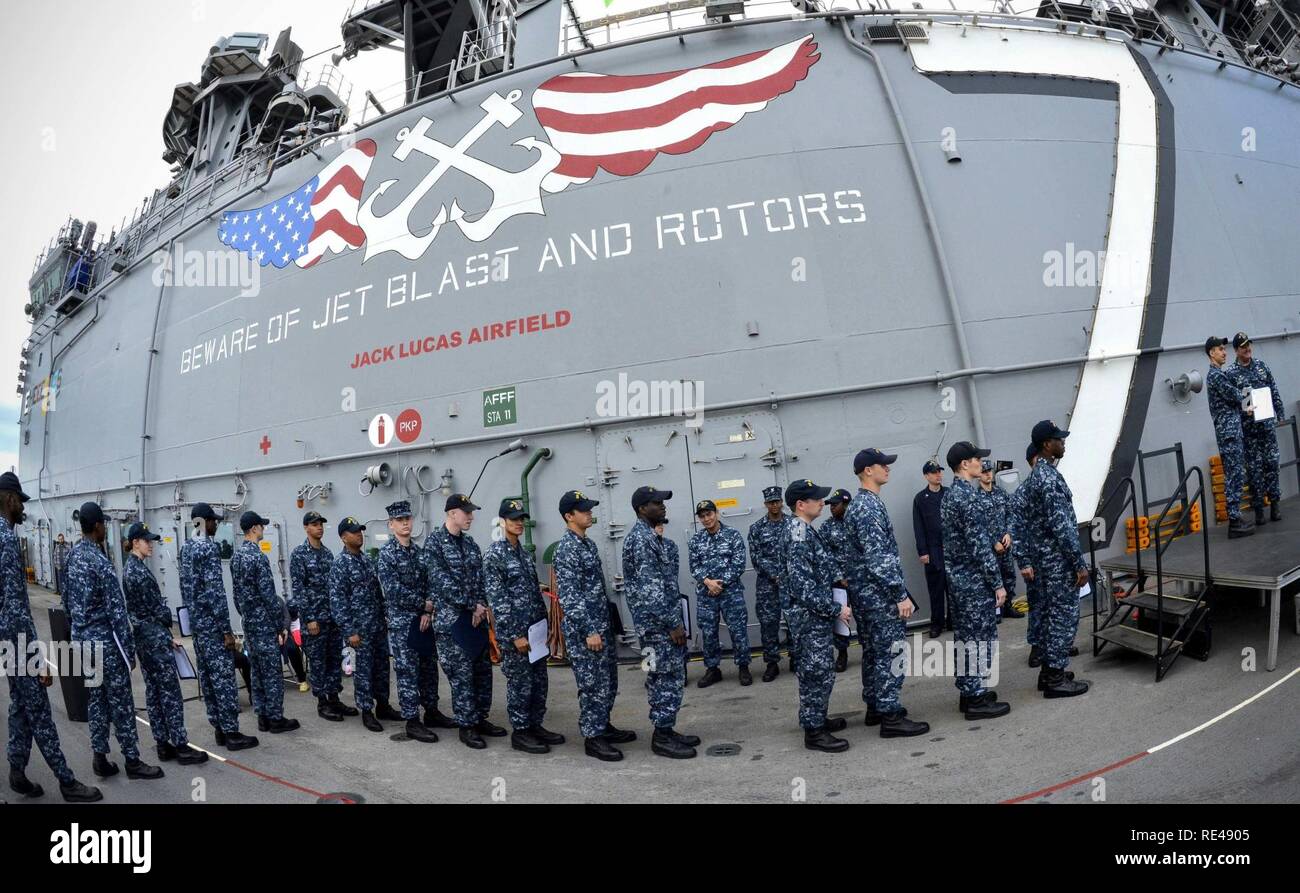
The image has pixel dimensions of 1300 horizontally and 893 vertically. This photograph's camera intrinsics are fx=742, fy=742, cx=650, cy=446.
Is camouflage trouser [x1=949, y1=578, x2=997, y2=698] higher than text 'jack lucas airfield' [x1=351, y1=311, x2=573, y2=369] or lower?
lower

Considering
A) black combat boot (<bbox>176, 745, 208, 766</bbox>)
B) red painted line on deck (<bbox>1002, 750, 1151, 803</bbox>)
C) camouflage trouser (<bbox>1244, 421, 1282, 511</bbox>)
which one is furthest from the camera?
camouflage trouser (<bbox>1244, 421, 1282, 511</bbox>)

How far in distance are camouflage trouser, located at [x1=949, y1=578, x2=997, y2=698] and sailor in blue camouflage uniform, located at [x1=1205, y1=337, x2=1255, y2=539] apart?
106 inches

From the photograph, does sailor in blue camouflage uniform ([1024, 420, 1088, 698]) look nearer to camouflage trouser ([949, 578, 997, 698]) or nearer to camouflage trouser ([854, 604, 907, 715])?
camouflage trouser ([949, 578, 997, 698])

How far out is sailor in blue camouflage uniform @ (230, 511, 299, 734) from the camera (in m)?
6.07

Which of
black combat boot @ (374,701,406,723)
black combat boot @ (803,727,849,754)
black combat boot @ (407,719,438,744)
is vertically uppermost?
black combat boot @ (803,727,849,754)

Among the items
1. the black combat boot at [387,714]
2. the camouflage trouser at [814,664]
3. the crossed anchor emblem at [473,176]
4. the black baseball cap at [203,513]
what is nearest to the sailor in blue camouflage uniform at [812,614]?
the camouflage trouser at [814,664]

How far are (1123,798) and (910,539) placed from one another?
3.96 metres

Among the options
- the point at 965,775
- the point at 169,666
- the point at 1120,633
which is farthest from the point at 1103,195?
the point at 169,666

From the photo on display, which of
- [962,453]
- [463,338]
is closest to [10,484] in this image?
[463,338]

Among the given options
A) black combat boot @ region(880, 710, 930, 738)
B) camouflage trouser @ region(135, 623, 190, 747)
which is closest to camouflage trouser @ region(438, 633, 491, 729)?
camouflage trouser @ region(135, 623, 190, 747)

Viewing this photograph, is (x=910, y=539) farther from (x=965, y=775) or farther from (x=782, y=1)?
(x=782, y=1)

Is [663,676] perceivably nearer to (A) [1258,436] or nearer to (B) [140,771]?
(B) [140,771]

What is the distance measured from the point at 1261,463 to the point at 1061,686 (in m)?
3.04

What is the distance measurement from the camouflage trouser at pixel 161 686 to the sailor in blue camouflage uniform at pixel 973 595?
5.44 meters
